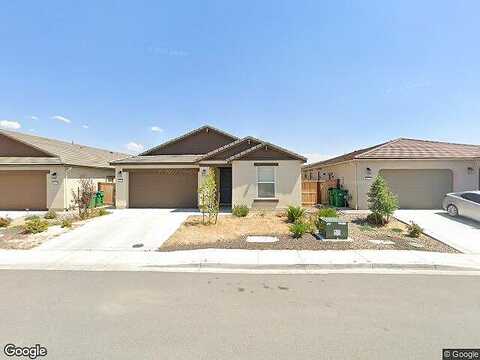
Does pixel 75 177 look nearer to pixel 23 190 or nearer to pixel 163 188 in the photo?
pixel 23 190

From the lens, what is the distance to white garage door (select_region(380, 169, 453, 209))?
14.9 m

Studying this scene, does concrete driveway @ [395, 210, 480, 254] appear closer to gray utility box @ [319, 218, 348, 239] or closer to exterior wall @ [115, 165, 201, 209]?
gray utility box @ [319, 218, 348, 239]

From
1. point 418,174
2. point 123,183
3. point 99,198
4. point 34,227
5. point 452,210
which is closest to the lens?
point 34,227

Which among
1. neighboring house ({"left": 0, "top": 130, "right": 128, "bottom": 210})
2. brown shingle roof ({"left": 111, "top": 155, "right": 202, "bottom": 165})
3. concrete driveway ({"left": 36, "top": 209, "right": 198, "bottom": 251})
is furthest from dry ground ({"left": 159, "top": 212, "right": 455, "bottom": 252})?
neighboring house ({"left": 0, "top": 130, "right": 128, "bottom": 210})

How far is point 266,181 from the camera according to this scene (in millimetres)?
14695

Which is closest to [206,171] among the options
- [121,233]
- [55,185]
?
[121,233]

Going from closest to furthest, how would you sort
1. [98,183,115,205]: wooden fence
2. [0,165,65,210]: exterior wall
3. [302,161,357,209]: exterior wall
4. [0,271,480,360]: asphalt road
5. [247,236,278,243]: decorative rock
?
[0,271,480,360]: asphalt road, [247,236,278,243]: decorative rock, [302,161,357,209]: exterior wall, [0,165,65,210]: exterior wall, [98,183,115,205]: wooden fence

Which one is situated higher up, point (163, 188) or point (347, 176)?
point (347, 176)

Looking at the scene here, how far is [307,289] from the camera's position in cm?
522

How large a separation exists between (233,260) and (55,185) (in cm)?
1421

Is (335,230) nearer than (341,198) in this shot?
Yes

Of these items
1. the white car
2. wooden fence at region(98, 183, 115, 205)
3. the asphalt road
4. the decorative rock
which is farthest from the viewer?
wooden fence at region(98, 183, 115, 205)

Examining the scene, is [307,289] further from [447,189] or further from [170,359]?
[447,189]

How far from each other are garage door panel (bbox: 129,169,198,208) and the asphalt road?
11.0 meters
